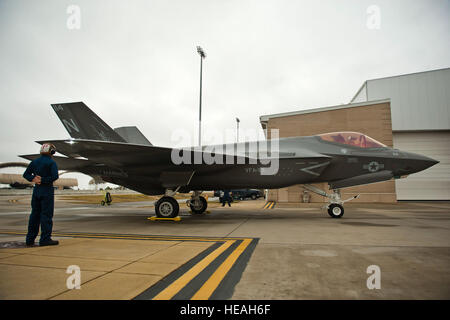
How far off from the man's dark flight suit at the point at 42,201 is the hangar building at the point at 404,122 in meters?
17.6

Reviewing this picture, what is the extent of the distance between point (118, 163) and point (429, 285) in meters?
8.52

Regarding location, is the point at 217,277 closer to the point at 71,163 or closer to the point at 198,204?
the point at 198,204

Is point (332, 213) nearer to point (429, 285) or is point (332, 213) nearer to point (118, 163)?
point (429, 285)

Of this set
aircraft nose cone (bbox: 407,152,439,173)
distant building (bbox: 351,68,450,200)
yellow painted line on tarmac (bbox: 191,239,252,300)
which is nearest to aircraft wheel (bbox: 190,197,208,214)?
yellow painted line on tarmac (bbox: 191,239,252,300)

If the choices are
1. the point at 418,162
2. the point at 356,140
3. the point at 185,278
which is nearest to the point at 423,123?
the point at 418,162

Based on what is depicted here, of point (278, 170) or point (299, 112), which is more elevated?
point (299, 112)

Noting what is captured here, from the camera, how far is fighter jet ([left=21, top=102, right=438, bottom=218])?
8.16 m

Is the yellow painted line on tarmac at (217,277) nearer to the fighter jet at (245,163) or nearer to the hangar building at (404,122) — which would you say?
the fighter jet at (245,163)

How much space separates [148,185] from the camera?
9.38m

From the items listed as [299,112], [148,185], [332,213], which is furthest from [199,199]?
[299,112]

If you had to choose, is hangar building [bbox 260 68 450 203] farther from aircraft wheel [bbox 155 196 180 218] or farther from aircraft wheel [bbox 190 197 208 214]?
aircraft wheel [bbox 155 196 180 218]

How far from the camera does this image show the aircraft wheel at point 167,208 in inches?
328

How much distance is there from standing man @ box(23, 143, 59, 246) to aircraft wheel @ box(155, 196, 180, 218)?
402 cm

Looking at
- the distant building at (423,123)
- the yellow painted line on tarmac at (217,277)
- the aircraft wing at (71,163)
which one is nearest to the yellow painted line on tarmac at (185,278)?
the yellow painted line on tarmac at (217,277)
